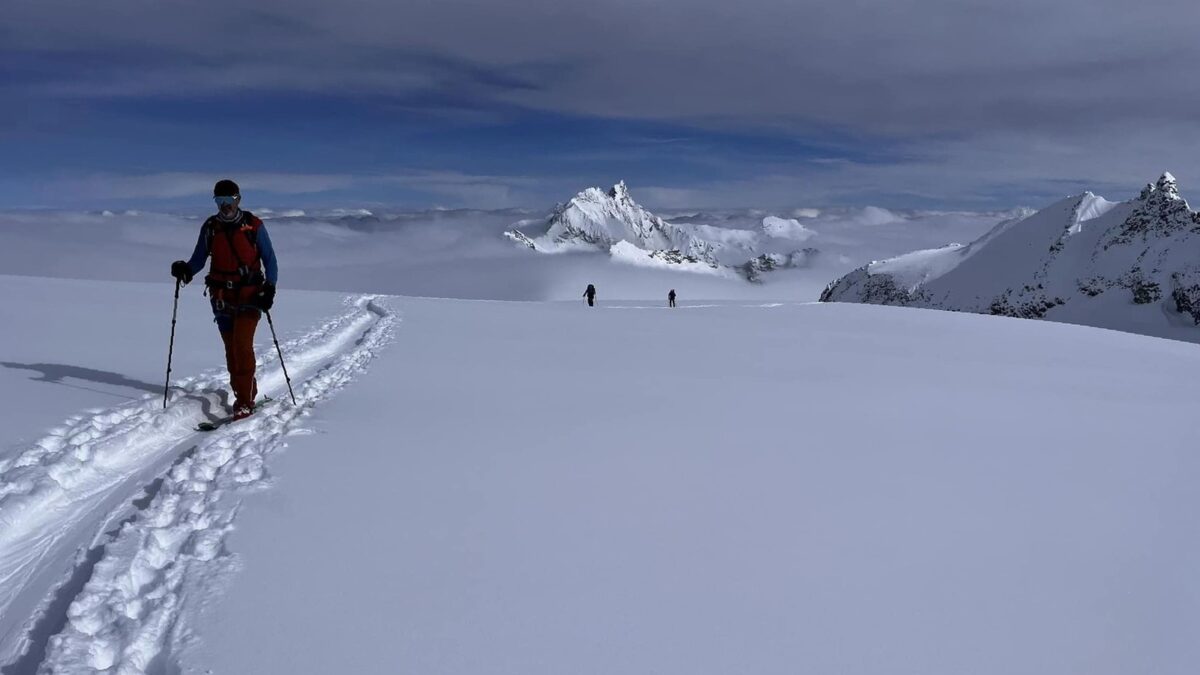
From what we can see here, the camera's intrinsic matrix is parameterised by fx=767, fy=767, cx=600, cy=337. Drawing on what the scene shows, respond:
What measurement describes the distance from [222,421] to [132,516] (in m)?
3.27

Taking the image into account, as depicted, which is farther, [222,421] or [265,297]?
[265,297]

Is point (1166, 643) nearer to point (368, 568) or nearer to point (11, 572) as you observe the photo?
point (368, 568)

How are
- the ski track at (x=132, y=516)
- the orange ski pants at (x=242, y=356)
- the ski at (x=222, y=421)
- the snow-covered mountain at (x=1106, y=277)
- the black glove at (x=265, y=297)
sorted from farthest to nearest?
1. the snow-covered mountain at (x=1106, y=277)
2. the black glove at (x=265, y=297)
3. the orange ski pants at (x=242, y=356)
4. the ski at (x=222, y=421)
5. the ski track at (x=132, y=516)

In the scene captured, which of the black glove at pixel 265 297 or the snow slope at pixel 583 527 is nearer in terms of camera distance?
the snow slope at pixel 583 527

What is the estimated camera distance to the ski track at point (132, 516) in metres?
3.43

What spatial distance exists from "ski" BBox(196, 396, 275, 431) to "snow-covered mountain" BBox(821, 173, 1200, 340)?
160450 millimetres

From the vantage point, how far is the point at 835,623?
3701mm

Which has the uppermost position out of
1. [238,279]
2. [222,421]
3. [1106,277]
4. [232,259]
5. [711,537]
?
[1106,277]

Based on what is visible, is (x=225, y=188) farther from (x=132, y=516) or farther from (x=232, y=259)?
(x=132, y=516)

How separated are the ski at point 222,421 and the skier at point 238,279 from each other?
0.58ft

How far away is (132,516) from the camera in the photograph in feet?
16.0

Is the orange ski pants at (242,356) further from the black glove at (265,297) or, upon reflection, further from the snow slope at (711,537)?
the snow slope at (711,537)

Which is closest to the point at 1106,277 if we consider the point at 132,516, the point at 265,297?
the point at 265,297

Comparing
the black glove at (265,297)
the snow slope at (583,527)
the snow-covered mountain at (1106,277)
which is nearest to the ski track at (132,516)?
the snow slope at (583,527)
